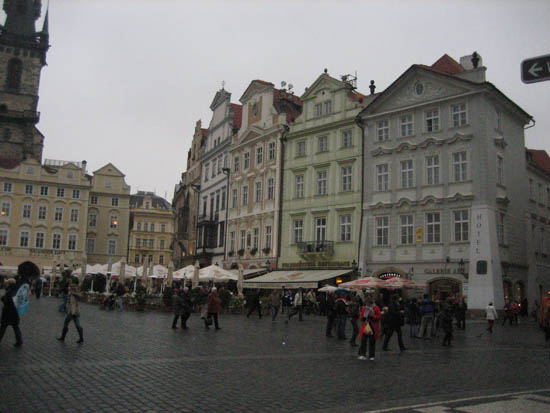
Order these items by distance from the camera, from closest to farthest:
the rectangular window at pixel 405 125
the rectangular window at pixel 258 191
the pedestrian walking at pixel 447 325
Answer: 1. the pedestrian walking at pixel 447 325
2. the rectangular window at pixel 405 125
3. the rectangular window at pixel 258 191

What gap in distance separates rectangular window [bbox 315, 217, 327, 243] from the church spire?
58.7m

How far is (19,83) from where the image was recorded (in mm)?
77250

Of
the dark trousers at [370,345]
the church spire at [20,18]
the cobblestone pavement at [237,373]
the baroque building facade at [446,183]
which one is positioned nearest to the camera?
the cobblestone pavement at [237,373]

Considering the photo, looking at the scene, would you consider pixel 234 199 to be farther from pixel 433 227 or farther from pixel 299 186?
pixel 433 227

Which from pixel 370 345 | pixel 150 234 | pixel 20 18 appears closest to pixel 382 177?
pixel 370 345

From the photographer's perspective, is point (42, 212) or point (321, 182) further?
point (42, 212)

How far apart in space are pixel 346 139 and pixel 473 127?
9783 millimetres

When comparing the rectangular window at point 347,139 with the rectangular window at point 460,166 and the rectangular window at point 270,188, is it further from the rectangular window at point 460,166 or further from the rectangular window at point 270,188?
the rectangular window at point 460,166

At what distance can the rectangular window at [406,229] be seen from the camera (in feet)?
115

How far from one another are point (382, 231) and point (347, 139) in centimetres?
→ 760

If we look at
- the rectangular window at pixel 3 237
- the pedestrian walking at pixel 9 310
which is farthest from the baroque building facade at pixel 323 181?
the rectangular window at pixel 3 237

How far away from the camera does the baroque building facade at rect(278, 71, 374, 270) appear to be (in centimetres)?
3909

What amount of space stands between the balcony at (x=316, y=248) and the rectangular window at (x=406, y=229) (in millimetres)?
5545

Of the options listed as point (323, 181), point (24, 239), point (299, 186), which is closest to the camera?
point (323, 181)
